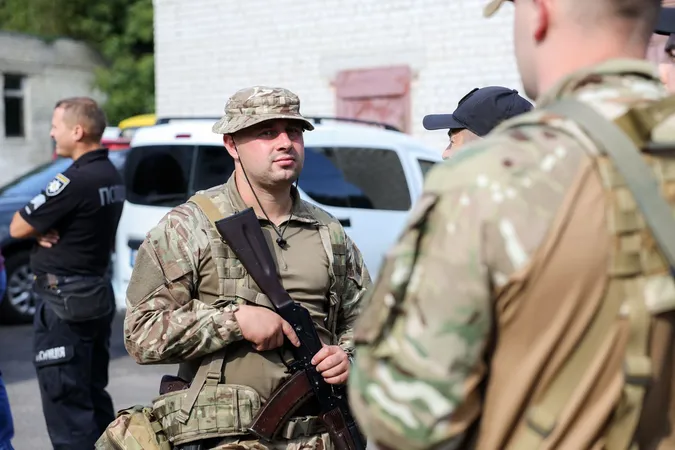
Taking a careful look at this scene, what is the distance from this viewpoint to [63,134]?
4.83 metres

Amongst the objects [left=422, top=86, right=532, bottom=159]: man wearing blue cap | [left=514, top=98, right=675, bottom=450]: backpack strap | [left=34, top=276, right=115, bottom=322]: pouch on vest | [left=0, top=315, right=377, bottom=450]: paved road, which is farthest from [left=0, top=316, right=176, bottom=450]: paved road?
[left=514, top=98, right=675, bottom=450]: backpack strap

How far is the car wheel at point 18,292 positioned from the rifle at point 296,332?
6.66 m

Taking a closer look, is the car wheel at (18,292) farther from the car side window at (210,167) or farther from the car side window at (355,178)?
the car side window at (355,178)

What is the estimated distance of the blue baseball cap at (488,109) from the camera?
113 inches

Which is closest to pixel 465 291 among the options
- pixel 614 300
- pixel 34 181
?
pixel 614 300

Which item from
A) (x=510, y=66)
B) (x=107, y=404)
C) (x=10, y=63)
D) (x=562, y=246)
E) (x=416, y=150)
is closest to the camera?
(x=562, y=246)

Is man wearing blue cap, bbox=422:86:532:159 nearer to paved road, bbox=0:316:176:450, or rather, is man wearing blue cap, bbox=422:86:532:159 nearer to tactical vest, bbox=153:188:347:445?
tactical vest, bbox=153:188:347:445

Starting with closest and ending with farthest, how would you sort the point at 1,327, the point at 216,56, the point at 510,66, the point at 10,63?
the point at 1,327, the point at 510,66, the point at 216,56, the point at 10,63

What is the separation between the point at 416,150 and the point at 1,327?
14.9 ft

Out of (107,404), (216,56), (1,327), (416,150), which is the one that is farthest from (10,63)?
(107,404)

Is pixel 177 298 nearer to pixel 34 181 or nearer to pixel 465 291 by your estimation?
pixel 465 291

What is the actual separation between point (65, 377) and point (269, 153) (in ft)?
7.41

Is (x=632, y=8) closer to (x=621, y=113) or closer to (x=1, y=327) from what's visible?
(x=621, y=113)

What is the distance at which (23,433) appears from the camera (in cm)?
566
